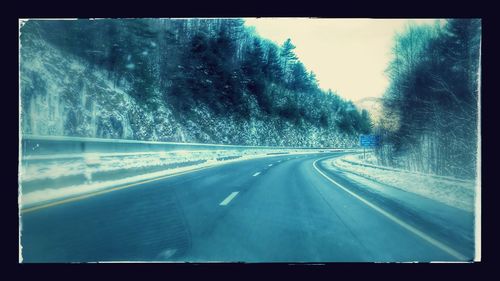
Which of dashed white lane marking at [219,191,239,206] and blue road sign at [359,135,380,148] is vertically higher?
blue road sign at [359,135,380,148]

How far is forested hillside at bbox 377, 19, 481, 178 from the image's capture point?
6.53 metres

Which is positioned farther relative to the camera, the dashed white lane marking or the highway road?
the dashed white lane marking

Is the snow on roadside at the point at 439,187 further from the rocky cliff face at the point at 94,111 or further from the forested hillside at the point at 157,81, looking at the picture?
the rocky cliff face at the point at 94,111

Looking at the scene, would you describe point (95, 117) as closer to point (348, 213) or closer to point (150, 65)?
point (150, 65)

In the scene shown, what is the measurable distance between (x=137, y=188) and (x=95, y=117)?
14.0 meters

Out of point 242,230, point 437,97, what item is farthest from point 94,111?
point 437,97

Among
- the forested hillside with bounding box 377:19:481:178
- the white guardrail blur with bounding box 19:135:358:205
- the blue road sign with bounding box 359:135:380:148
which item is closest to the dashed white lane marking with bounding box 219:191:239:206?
the white guardrail blur with bounding box 19:135:358:205

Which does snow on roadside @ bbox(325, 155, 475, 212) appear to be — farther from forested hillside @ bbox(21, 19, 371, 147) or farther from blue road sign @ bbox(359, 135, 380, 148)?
forested hillside @ bbox(21, 19, 371, 147)

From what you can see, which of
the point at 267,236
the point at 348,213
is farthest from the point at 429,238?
the point at 267,236

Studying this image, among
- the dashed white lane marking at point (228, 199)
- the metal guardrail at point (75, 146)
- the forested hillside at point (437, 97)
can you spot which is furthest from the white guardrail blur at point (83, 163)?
the forested hillside at point (437, 97)

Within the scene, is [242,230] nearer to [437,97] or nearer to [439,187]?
[439,187]

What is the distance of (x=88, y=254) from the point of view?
155 inches

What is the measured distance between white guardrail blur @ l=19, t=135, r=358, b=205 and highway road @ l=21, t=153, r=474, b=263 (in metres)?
1.06

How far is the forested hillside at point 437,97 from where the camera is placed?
21.4 feet
